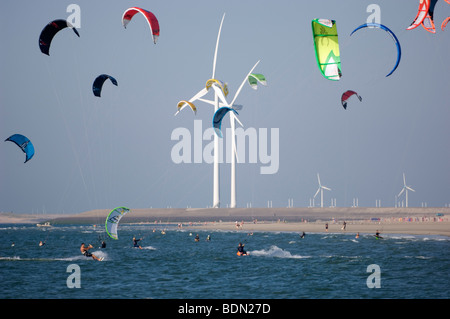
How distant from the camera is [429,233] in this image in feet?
219

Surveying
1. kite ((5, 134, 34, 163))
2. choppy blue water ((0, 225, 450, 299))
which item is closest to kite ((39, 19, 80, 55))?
kite ((5, 134, 34, 163))

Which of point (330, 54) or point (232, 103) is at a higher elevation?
point (232, 103)

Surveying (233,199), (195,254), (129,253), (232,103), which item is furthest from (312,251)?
(233,199)

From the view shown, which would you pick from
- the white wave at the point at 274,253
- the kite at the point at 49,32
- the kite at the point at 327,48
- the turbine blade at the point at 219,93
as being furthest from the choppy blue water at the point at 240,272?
the turbine blade at the point at 219,93

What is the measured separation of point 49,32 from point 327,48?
18.5m

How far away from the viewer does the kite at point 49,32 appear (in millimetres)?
39312

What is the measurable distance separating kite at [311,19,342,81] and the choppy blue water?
10724 mm

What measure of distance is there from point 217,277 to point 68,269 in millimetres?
10999

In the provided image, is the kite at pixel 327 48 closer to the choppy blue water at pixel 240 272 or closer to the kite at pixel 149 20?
the choppy blue water at pixel 240 272

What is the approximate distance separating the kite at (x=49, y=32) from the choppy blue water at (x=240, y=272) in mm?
14107

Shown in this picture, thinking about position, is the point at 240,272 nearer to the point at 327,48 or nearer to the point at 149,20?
the point at 327,48
